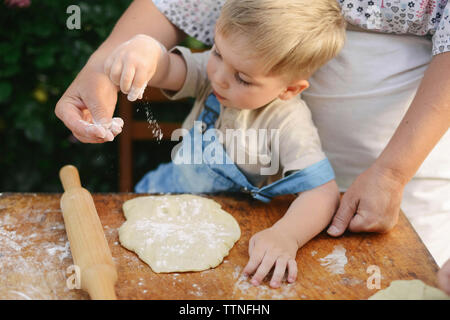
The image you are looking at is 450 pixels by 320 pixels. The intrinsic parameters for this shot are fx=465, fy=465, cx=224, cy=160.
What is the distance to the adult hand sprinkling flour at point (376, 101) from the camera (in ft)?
3.49

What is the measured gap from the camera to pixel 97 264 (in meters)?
0.83

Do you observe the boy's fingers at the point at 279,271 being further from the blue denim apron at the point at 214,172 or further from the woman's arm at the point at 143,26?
the woman's arm at the point at 143,26

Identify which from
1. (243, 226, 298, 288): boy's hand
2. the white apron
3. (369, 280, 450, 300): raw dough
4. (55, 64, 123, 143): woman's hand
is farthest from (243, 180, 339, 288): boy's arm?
(55, 64, 123, 143): woman's hand

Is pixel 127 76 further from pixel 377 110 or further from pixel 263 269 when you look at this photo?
pixel 377 110

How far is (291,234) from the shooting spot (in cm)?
99

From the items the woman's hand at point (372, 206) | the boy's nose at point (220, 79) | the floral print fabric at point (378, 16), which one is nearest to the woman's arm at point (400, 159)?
the woman's hand at point (372, 206)

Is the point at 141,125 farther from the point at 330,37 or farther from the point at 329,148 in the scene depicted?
the point at 330,37

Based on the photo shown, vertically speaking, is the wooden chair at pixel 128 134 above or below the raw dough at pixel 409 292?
below

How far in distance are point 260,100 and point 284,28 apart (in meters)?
0.19

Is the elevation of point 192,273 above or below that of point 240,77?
below

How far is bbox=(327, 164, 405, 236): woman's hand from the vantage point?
104 cm

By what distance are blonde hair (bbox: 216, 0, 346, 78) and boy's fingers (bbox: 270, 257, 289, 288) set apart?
43cm

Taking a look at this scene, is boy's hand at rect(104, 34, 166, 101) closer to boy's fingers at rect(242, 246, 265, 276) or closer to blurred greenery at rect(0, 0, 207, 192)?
boy's fingers at rect(242, 246, 265, 276)

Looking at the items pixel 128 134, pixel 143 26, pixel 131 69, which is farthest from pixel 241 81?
pixel 128 134
